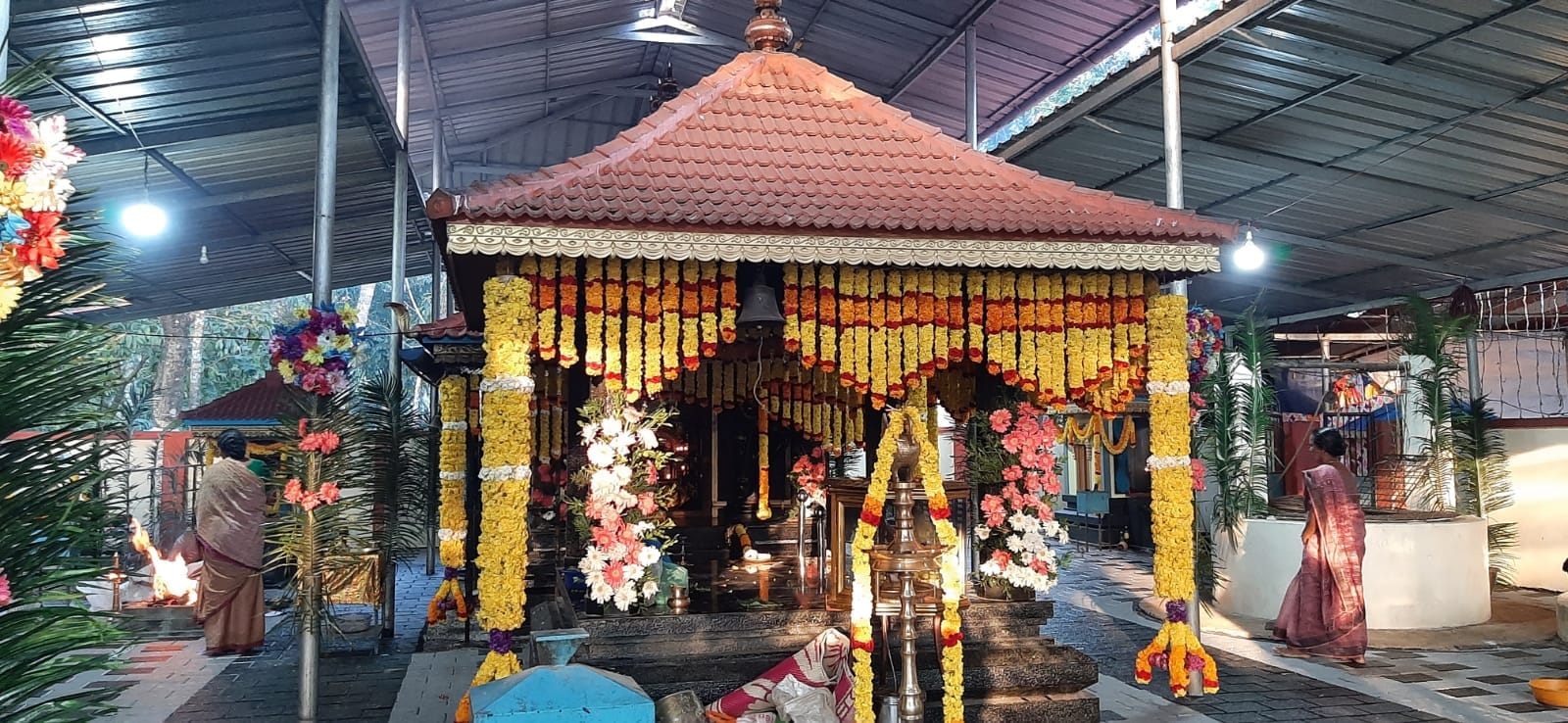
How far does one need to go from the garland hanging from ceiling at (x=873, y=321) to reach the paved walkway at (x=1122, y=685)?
8.02 feet

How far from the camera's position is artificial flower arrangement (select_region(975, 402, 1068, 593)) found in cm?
740

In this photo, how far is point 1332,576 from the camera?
868 cm

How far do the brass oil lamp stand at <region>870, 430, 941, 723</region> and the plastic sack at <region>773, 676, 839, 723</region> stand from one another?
16.7 inches

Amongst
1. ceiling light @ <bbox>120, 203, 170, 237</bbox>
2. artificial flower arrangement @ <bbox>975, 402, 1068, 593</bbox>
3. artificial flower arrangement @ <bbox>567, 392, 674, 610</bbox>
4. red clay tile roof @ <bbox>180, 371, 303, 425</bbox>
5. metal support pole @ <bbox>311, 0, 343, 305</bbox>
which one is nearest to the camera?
artificial flower arrangement @ <bbox>567, 392, 674, 610</bbox>

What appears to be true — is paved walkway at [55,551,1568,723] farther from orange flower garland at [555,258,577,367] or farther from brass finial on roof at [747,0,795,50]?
brass finial on roof at [747,0,795,50]

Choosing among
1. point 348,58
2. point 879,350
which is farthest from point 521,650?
point 348,58

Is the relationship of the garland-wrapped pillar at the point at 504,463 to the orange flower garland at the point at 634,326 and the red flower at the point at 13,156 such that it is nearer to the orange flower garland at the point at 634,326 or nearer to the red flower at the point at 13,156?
the orange flower garland at the point at 634,326

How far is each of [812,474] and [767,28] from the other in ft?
13.3

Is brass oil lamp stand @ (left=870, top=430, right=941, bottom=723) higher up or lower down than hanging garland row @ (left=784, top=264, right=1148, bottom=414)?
lower down

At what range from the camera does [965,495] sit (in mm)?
7109

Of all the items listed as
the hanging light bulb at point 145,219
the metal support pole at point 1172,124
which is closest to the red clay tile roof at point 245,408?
the hanging light bulb at point 145,219

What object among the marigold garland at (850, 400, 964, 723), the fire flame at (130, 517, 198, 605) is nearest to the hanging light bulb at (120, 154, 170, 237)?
the fire flame at (130, 517, 198, 605)

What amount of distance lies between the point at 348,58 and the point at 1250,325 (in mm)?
9185

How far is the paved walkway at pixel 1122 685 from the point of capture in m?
7.05
